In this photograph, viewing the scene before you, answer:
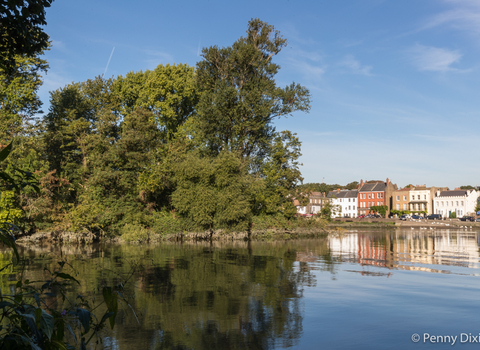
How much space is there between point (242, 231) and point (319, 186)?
107 m

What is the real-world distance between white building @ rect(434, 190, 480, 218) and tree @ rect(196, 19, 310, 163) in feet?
238

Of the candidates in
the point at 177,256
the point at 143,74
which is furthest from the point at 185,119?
the point at 177,256

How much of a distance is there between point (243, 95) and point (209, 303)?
2874 centimetres

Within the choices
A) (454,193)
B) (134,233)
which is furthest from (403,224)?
(134,233)

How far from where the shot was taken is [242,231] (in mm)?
33969

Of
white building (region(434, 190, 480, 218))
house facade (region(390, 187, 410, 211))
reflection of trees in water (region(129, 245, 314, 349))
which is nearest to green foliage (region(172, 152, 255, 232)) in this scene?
reflection of trees in water (region(129, 245, 314, 349))

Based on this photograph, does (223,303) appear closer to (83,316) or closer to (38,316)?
(83,316)

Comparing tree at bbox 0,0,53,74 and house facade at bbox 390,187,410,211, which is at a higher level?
tree at bbox 0,0,53,74

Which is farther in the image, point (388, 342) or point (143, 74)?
point (143, 74)

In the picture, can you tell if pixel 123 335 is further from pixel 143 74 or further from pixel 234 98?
pixel 143 74

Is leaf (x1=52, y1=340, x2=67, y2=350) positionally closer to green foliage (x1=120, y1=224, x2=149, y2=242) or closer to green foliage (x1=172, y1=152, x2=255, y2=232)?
green foliage (x1=120, y1=224, x2=149, y2=242)

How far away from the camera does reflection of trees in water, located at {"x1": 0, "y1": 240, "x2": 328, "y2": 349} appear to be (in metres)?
7.44

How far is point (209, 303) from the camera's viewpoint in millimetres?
10211

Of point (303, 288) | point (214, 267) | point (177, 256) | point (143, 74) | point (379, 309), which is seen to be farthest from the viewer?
point (143, 74)
